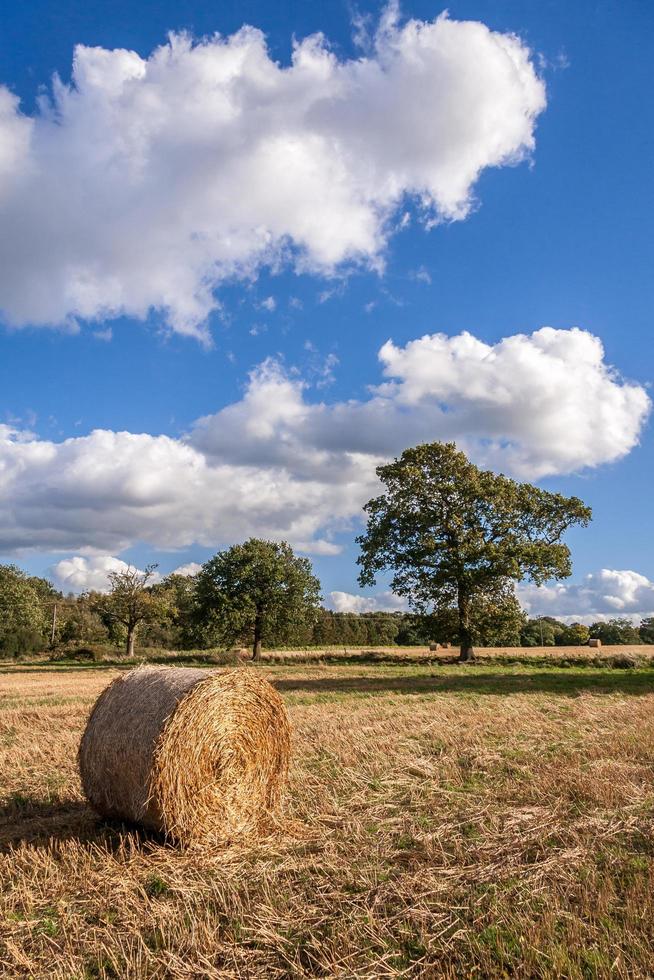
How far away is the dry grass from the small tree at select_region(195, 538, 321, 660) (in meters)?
31.3

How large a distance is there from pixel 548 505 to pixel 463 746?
93.7 ft

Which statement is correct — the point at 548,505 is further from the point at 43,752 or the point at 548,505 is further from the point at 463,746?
the point at 43,752

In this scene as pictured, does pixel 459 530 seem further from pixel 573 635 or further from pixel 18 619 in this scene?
pixel 573 635

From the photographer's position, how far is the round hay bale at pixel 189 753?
257 inches

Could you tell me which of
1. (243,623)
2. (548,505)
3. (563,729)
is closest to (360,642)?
(243,623)

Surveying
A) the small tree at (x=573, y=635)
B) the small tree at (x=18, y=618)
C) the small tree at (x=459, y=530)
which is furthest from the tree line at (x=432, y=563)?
the small tree at (x=573, y=635)

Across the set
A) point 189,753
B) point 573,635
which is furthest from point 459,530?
point 573,635

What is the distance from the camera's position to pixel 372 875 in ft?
17.9

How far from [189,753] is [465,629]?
2876 cm

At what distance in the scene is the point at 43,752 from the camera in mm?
10266

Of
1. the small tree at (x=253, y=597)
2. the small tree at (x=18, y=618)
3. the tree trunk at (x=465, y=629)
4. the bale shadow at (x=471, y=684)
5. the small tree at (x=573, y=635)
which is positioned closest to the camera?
the bale shadow at (x=471, y=684)

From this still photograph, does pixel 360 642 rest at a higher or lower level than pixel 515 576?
lower

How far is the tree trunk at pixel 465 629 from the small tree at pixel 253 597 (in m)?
11.8

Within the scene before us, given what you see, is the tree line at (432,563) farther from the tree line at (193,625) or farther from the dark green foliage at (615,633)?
the dark green foliage at (615,633)
